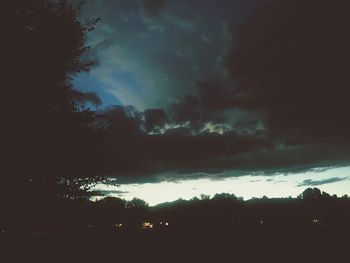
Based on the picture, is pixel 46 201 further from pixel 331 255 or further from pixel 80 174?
pixel 331 255

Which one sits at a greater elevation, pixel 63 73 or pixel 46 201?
pixel 63 73

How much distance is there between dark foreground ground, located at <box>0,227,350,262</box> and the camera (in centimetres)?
1313

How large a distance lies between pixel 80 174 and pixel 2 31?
4.53 metres

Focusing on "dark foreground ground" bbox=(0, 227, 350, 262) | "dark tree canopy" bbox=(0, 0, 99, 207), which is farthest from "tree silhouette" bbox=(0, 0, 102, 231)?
"dark foreground ground" bbox=(0, 227, 350, 262)

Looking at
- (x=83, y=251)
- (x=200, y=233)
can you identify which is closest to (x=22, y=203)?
(x=83, y=251)

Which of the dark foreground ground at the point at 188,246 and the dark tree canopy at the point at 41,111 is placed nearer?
the dark tree canopy at the point at 41,111

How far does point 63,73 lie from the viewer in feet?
38.9

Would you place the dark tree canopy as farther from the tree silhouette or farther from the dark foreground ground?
the dark foreground ground

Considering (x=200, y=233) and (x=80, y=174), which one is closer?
(x=80, y=174)

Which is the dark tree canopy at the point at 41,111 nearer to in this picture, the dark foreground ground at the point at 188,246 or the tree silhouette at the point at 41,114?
the tree silhouette at the point at 41,114

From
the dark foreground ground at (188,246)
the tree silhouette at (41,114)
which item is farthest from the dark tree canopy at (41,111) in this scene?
the dark foreground ground at (188,246)

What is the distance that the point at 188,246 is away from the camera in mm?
17344

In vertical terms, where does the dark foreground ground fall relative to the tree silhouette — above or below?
below

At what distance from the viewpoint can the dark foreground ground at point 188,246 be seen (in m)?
13.1
